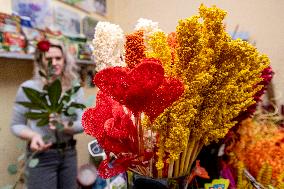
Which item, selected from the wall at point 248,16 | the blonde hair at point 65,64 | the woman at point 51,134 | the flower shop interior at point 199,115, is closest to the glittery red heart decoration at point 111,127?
the flower shop interior at point 199,115

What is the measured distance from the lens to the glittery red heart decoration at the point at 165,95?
0.38m

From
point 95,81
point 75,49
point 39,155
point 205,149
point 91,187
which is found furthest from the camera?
point 75,49

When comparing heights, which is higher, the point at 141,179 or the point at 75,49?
the point at 75,49

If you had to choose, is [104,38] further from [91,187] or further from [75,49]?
[75,49]

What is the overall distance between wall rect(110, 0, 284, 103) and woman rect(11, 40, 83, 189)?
975mm

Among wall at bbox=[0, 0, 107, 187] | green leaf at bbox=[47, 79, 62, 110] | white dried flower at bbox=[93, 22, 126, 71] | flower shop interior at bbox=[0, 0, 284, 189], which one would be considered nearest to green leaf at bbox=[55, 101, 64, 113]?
green leaf at bbox=[47, 79, 62, 110]

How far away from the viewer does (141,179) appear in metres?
0.45

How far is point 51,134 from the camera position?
1503 mm

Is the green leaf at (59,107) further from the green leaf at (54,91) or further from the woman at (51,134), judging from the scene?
the woman at (51,134)

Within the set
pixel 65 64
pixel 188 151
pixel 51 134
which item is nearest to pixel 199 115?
pixel 188 151

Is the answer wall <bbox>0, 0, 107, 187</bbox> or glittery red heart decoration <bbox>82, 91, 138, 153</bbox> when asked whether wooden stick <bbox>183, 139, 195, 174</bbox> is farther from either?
wall <bbox>0, 0, 107, 187</bbox>

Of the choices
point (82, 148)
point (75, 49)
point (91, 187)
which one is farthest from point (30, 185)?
point (75, 49)

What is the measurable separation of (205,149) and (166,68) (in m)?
0.34

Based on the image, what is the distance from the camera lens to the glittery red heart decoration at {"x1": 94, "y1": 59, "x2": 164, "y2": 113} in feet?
1.14
